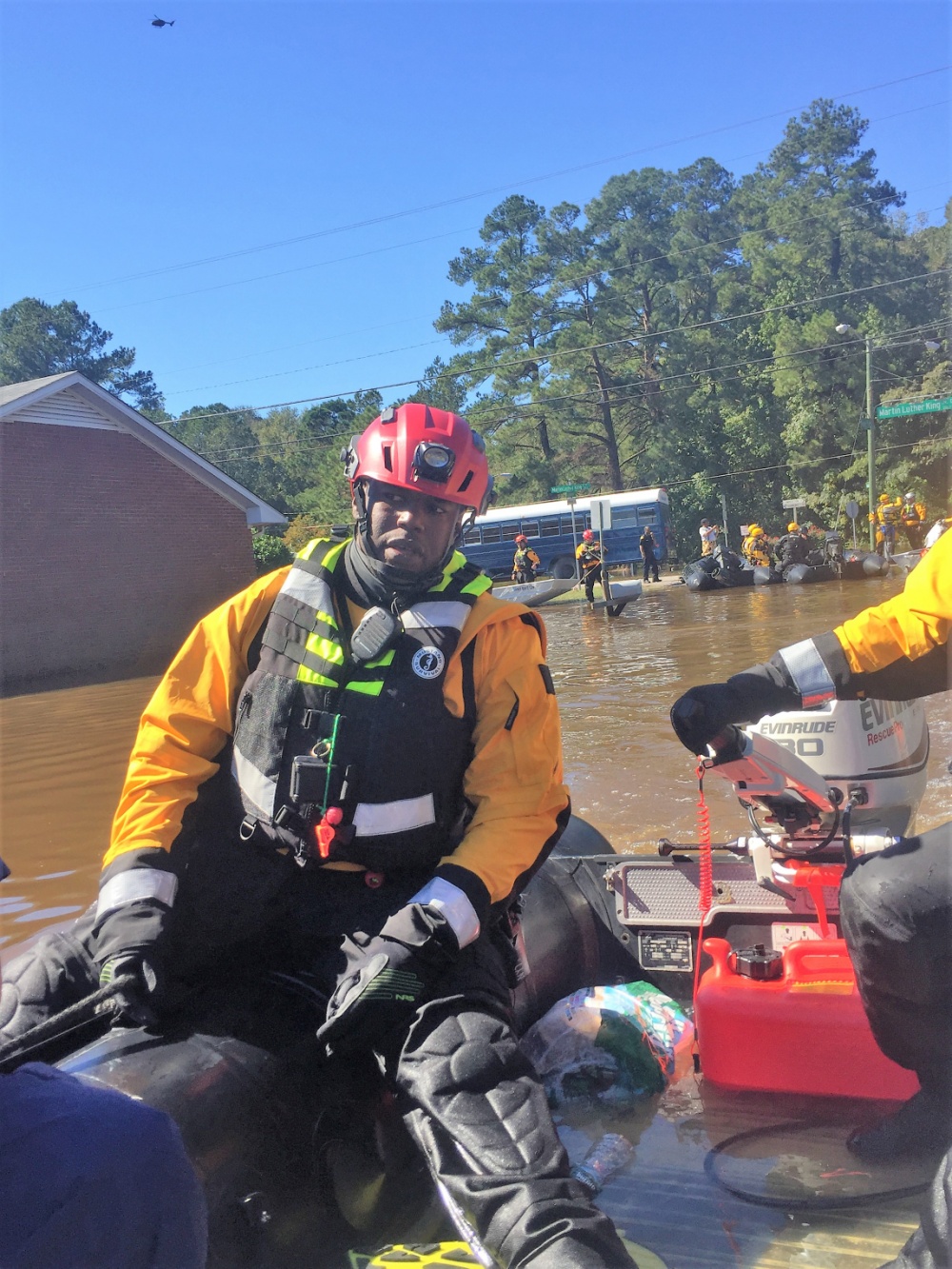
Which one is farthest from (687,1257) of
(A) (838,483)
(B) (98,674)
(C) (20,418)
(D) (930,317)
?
(D) (930,317)

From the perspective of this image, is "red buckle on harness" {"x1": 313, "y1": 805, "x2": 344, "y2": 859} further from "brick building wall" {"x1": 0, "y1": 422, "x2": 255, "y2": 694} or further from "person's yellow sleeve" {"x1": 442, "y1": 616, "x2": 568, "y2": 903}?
"brick building wall" {"x1": 0, "y1": 422, "x2": 255, "y2": 694}

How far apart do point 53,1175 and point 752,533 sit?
29174mm

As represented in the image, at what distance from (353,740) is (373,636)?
279 millimetres

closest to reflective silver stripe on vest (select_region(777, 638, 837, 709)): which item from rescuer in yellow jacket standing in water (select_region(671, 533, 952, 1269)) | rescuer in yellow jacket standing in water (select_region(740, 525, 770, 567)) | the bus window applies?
rescuer in yellow jacket standing in water (select_region(671, 533, 952, 1269))

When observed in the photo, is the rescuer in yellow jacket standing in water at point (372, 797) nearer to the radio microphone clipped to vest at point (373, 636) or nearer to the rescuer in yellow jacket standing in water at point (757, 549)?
the radio microphone clipped to vest at point (373, 636)

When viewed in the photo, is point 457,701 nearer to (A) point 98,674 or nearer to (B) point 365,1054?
(B) point 365,1054

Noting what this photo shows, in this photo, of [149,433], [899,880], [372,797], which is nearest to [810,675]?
[899,880]

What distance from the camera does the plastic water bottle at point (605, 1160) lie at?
283 centimetres

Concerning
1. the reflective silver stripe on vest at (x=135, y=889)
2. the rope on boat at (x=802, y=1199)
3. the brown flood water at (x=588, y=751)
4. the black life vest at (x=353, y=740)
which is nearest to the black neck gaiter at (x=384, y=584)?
the black life vest at (x=353, y=740)

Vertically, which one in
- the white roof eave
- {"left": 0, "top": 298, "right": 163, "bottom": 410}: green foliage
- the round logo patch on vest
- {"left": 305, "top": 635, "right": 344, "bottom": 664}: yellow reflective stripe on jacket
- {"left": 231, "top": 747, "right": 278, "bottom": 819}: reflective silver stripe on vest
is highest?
{"left": 0, "top": 298, "right": 163, "bottom": 410}: green foliage

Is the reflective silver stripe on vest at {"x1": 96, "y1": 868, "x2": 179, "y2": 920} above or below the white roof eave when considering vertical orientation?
below

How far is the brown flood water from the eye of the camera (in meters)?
5.84

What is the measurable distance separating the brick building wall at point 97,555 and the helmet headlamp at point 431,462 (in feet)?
50.2

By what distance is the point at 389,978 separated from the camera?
2365 millimetres
